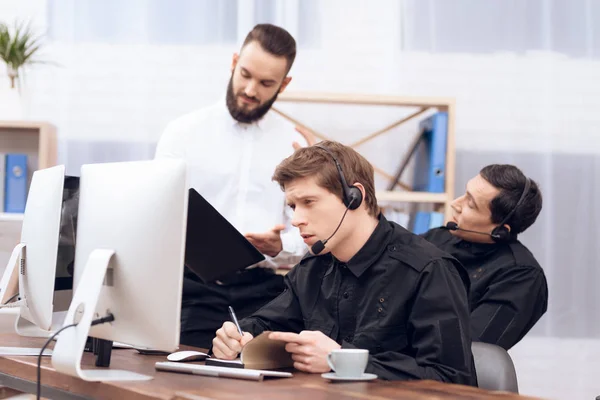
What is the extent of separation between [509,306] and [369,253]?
0.88 m

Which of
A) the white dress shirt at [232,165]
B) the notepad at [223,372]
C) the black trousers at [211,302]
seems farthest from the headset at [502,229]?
the notepad at [223,372]

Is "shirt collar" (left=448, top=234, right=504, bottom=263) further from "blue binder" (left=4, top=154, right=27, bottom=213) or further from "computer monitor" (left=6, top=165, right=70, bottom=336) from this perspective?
"blue binder" (left=4, top=154, right=27, bottom=213)

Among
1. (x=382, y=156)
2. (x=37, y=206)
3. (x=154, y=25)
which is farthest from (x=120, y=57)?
(x=37, y=206)

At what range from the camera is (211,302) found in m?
2.51

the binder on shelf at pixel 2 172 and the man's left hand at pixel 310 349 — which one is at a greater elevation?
the binder on shelf at pixel 2 172

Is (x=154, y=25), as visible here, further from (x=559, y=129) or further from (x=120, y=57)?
(x=559, y=129)

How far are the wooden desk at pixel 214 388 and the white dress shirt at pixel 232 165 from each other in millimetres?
1092

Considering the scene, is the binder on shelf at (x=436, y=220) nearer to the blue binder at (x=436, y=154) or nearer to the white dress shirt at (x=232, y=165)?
the blue binder at (x=436, y=154)

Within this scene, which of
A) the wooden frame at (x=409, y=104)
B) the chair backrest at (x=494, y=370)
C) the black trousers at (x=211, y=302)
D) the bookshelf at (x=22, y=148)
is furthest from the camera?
the wooden frame at (x=409, y=104)

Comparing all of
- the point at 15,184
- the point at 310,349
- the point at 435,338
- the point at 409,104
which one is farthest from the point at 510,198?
the point at 15,184

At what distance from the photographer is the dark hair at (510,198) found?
2.62 meters

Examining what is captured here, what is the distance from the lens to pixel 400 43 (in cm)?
346

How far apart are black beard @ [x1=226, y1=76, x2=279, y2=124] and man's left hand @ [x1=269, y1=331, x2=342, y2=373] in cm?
125

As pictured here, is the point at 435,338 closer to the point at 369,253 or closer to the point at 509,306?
the point at 369,253
